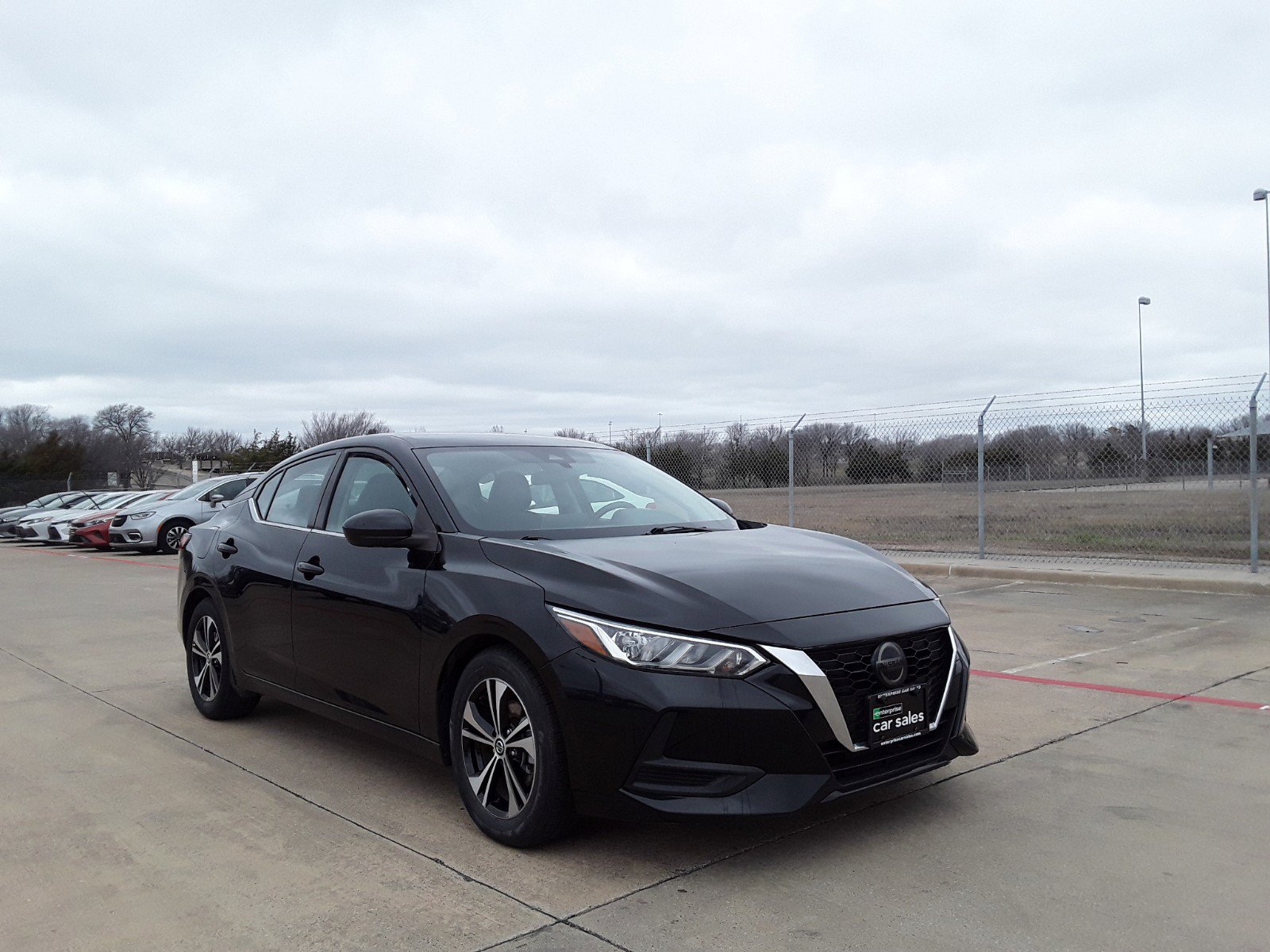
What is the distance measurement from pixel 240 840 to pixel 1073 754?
12.2 ft

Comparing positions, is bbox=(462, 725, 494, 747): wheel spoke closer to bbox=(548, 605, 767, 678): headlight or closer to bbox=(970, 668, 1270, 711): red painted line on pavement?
bbox=(548, 605, 767, 678): headlight

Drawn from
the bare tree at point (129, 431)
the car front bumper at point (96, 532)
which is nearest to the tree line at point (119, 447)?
the bare tree at point (129, 431)

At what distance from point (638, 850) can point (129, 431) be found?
79667mm

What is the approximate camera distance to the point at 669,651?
11.4 ft

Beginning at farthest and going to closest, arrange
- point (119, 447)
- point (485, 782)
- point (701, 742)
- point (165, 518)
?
point (119, 447) < point (165, 518) < point (485, 782) < point (701, 742)

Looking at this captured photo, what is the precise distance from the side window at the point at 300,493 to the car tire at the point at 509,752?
5.59ft

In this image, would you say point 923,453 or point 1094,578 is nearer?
point 1094,578

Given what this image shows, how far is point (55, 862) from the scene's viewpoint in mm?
3787

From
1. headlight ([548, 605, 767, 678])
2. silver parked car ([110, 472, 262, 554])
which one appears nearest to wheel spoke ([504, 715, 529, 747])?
headlight ([548, 605, 767, 678])

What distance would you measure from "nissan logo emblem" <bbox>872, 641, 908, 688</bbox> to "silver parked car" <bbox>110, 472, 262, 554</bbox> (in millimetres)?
18074

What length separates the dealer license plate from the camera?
3.61 m

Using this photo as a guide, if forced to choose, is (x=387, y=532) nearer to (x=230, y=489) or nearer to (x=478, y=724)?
(x=478, y=724)

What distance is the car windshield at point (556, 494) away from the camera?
447 centimetres

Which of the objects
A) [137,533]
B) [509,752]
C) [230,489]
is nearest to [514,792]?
[509,752]
